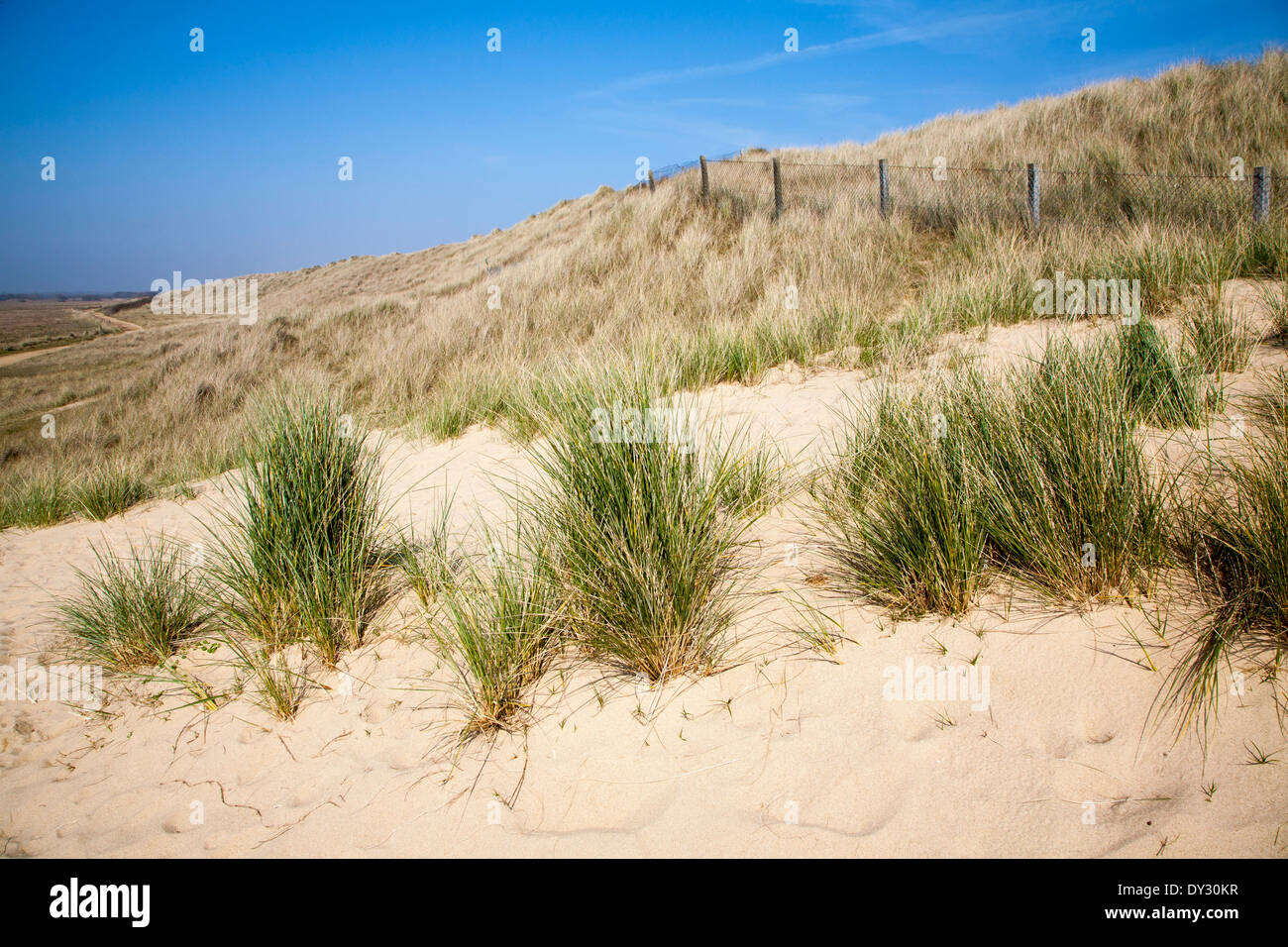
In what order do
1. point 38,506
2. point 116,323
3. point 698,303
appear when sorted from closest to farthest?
point 38,506 → point 698,303 → point 116,323

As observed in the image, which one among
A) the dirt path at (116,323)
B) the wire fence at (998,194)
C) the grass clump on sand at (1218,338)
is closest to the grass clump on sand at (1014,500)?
the grass clump on sand at (1218,338)

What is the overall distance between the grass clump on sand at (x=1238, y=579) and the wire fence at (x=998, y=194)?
5621 millimetres

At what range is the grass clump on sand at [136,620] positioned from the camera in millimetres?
3408

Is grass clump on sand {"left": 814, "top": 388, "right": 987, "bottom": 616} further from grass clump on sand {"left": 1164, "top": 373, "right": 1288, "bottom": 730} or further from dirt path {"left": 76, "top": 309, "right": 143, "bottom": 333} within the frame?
dirt path {"left": 76, "top": 309, "right": 143, "bottom": 333}

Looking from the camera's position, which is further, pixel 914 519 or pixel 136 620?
pixel 136 620

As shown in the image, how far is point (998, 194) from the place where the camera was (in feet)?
32.1

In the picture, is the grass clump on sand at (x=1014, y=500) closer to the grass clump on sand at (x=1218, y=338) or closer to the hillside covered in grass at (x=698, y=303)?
the hillside covered in grass at (x=698, y=303)

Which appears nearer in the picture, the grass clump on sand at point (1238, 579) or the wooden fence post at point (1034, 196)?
the grass clump on sand at point (1238, 579)

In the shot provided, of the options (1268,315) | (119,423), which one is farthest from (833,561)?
(119,423)

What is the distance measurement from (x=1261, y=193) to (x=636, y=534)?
847 cm

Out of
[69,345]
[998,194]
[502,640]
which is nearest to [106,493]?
[502,640]

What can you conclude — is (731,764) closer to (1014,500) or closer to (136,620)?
(1014,500)

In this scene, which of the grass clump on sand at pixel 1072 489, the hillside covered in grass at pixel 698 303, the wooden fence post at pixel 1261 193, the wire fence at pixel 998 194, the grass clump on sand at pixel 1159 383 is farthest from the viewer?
the wire fence at pixel 998 194
